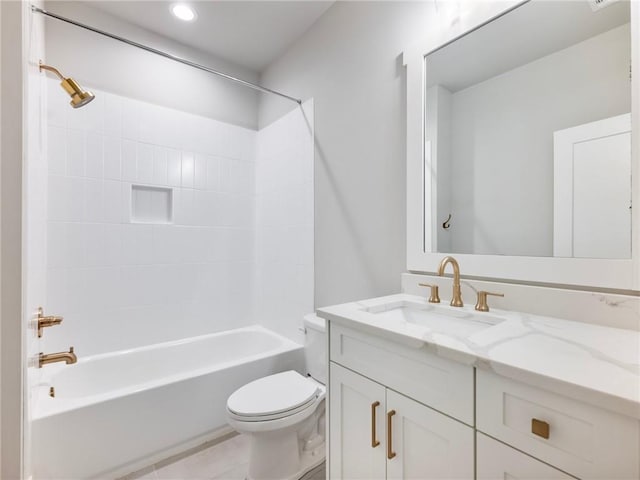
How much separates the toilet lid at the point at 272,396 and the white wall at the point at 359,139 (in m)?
0.54

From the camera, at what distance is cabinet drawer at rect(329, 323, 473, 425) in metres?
0.72

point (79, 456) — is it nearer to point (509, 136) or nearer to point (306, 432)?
point (306, 432)

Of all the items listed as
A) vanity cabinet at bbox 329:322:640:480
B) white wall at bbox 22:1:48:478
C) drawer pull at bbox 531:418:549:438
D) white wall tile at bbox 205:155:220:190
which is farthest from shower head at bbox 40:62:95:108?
drawer pull at bbox 531:418:549:438

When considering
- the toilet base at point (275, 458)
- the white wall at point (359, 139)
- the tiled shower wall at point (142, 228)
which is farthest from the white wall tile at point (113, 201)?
the toilet base at point (275, 458)

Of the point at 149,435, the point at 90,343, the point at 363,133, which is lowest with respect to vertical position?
the point at 149,435

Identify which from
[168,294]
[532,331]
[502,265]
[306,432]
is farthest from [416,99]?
[168,294]

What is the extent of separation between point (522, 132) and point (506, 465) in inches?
41.1

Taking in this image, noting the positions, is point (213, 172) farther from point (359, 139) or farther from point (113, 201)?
point (359, 139)

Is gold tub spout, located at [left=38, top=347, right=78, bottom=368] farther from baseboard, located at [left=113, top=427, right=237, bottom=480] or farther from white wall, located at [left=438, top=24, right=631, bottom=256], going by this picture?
white wall, located at [left=438, top=24, right=631, bottom=256]

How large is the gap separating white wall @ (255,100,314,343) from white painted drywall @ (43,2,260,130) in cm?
40

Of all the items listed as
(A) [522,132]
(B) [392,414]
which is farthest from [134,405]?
(A) [522,132]

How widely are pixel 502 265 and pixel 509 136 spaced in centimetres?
49

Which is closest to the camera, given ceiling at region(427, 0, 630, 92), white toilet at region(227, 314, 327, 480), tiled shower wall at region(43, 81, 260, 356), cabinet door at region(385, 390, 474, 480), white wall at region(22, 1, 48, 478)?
cabinet door at region(385, 390, 474, 480)

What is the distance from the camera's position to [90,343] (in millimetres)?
1955
